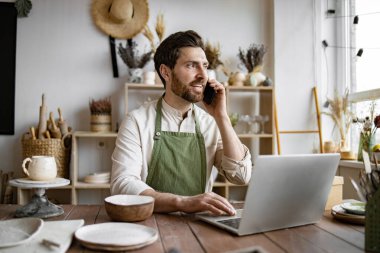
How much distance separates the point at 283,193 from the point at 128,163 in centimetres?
82

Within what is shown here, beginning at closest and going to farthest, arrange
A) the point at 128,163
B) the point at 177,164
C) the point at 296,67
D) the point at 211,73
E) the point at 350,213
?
1. the point at 350,213
2. the point at 128,163
3. the point at 177,164
4. the point at 211,73
5. the point at 296,67

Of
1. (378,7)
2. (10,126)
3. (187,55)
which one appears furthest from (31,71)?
(378,7)

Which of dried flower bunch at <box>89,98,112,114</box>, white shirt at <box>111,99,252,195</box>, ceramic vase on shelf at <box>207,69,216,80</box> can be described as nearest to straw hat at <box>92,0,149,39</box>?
dried flower bunch at <box>89,98,112,114</box>

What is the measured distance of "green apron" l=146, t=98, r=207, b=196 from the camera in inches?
72.9

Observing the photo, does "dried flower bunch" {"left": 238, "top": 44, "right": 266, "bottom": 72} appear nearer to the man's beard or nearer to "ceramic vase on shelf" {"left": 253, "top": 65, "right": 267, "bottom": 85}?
"ceramic vase on shelf" {"left": 253, "top": 65, "right": 267, "bottom": 85}

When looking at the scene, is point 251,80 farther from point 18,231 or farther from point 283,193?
point 18,231

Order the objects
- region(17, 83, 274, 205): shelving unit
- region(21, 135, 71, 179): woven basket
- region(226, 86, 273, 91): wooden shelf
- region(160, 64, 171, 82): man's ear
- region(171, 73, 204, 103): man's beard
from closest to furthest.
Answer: region(171, 73, 204, 103): man's beard < region(160, 64, 171, 82): man's ear < region(21, 135, 71, 179): woven basket < region(17, 83, 274, 205): shelving unit < region(226, 86, 273, 91): wooden shelf

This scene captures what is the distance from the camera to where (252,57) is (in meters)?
3.53

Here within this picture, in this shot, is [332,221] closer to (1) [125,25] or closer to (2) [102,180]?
(2) [102,180]

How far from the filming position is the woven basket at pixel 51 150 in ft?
10.2

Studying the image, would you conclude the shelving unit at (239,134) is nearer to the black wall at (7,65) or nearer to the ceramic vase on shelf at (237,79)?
the ceramic vase on shelf at (237,79)

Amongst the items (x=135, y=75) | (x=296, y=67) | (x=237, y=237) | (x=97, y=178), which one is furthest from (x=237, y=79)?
(x=237, y=237)

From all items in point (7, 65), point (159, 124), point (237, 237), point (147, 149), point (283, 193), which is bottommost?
point (237, 237)

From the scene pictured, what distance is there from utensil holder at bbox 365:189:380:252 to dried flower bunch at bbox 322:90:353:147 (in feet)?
8.34
